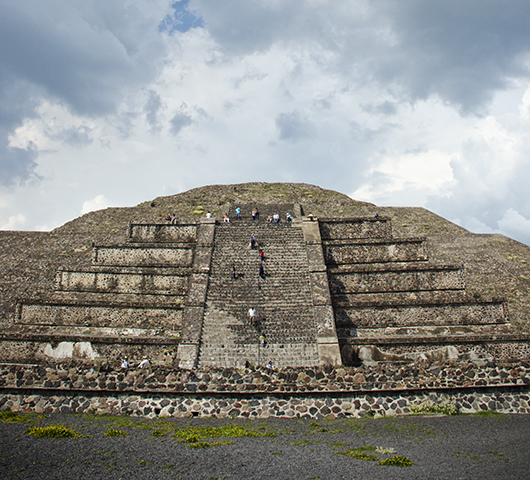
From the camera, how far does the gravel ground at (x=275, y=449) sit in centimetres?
562

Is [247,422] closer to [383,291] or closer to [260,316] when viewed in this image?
[260,316]

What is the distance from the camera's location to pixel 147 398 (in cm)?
903

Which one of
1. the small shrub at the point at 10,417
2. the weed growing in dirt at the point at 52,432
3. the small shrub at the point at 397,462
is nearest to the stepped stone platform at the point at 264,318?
the small shrub at the point at 10,417

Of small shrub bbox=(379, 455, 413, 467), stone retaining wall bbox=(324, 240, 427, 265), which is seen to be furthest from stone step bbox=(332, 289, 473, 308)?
small shrub bbox=(379, 455, 413, 467)

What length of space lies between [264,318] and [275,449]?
773cm

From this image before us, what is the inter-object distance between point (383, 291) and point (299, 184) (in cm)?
1381

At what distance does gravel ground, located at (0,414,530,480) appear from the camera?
562cm

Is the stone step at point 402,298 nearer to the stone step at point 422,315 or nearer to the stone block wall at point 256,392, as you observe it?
the stone step at point 422,315

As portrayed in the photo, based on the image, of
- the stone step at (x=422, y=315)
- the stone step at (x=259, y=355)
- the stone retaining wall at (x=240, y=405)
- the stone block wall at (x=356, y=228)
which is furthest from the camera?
the stone block wall at (x=356, y=228)

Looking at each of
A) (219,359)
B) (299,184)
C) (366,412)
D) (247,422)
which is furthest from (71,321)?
(299,184)

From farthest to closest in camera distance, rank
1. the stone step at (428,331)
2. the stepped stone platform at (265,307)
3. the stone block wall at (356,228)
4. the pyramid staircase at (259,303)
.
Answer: the stone block wall at (356,228) < the stone step at (428,331) < the stepped stone platform at (265,307) < the pyramid staircase at (259,303)

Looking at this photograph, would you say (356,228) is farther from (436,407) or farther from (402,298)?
(436,407)

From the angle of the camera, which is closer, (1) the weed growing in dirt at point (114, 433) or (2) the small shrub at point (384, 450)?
(2) the small shrub at point (384, 450)

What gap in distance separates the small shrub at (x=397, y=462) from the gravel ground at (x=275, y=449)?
99mm
